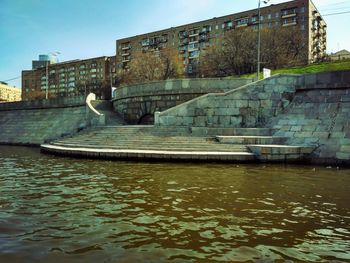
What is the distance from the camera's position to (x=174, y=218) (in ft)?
18.0

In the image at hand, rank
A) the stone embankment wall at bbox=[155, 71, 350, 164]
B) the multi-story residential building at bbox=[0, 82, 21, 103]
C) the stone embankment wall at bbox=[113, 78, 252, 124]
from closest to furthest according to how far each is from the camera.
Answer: the stone embankment wall at bbox=[155, 71, 350, 164] → the stone embankment wall at bbox=[113, 78, 252, 124] → the multi-story residential building at bbox=[0, 82, 21, 103]

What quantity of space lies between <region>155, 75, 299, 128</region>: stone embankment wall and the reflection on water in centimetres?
667

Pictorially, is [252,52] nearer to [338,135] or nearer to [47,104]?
[47,104]

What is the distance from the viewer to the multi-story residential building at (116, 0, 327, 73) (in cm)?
5750

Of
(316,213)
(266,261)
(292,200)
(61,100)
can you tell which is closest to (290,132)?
(292,200)

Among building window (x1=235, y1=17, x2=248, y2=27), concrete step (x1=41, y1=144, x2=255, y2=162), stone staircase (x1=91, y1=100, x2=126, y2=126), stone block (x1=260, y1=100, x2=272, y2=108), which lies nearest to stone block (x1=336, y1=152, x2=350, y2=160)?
concrete step (x1=41, y1=144, x2=255, y2=162)

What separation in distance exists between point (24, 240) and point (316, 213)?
489 centimetres

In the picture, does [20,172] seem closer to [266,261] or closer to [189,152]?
[189,152]

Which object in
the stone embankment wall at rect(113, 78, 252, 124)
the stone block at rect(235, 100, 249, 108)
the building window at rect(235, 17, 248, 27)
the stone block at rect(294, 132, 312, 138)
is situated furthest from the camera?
the building window at rect(235, 17, 248, 27)

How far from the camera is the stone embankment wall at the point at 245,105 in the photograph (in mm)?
16031

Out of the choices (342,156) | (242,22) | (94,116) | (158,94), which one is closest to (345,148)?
(342,156)

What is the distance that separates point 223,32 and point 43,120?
49.6 m

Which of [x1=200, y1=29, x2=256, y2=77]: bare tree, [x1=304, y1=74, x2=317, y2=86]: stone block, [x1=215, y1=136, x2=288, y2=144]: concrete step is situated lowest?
[x1=215, y1=136, x2=288, y2=144]: concrete step

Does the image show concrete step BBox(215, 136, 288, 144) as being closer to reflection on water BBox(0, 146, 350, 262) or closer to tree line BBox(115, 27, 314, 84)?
reflection on water BBox(0, 146, 350, 262)
